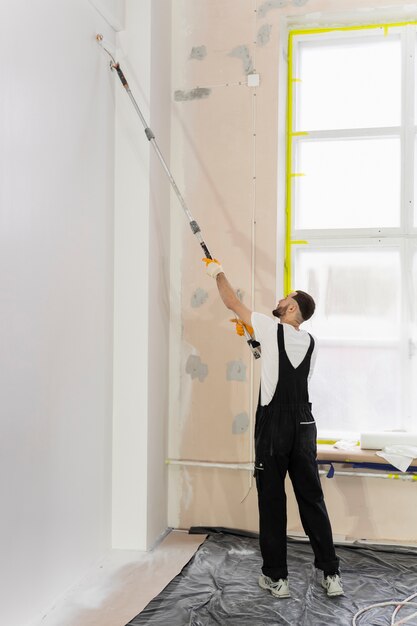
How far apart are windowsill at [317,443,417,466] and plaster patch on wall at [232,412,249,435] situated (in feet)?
1.42

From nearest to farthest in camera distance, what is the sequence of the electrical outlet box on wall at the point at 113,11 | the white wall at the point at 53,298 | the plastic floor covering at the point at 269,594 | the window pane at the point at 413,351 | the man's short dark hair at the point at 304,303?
the white wall at the point at 53,298 → the plastic floor covering at the point at 269,594 → the man's short dark hair at the point at 304,303 → the electrical outlet box on wall at the point at 113,11 → the window pane at the point at 413,351

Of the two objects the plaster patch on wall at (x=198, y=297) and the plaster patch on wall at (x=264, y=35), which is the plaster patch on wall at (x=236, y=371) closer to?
the plaster patch on wall at (x=198, y=297)

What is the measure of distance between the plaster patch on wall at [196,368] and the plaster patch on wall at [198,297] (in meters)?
0.28

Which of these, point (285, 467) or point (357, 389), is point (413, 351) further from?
point (285, 467)

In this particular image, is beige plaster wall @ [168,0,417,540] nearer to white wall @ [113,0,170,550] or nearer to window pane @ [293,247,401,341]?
window pane @ [293,247,401,341]

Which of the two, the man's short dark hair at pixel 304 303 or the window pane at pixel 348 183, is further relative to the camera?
the window pane at pixel 348 183

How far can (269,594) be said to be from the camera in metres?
2.68

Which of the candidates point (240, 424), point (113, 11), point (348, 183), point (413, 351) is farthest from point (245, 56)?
point (240, 424)

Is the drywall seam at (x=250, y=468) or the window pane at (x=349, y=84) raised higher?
the window pane at (x=349, y=84)

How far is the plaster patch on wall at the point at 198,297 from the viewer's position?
3.51 meters

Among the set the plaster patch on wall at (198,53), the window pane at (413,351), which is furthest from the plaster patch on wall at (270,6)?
the window pane at (413,351)

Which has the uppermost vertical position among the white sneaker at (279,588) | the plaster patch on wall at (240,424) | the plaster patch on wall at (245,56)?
the plaster patch on wall at (245,56)

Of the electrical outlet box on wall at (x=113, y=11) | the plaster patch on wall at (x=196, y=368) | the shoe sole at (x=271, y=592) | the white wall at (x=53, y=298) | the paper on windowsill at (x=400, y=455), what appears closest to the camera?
the white wall at (x=53, y=298)

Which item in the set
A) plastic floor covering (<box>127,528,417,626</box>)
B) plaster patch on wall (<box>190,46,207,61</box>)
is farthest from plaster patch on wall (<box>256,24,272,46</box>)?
plastic floor covering (<box>127,528,417,626</box>)
